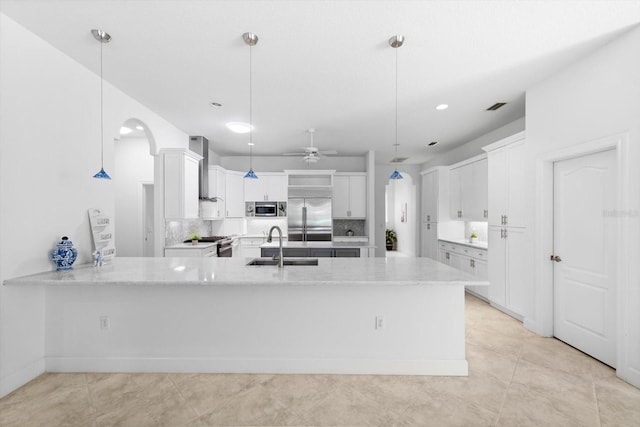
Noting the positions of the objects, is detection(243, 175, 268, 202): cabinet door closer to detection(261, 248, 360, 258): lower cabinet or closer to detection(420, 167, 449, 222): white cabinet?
detection(261, 248, 360, 258): lower cabinet

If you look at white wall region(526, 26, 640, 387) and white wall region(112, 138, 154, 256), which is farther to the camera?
white wall region(112, 138, 154, 256)

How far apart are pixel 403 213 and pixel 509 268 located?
655 cm

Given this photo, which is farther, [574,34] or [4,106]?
[574,34]

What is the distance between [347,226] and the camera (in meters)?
7.50

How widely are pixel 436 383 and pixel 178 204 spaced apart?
4206 millimetres

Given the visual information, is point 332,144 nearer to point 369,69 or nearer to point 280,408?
point 369,69

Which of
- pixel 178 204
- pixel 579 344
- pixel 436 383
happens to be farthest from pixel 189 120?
pixel 579 344

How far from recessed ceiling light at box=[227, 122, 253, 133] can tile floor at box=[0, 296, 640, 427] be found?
3.61m

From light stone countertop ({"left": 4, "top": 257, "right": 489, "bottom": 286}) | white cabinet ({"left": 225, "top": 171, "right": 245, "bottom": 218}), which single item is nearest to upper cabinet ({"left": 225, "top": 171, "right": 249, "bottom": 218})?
white cabinet ({"left": 225, "top": 171, "right": 245, "bottom": 218})

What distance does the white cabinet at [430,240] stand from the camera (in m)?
6.52

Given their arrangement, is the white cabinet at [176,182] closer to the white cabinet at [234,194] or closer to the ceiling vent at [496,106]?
the white cabinet at [234,194]

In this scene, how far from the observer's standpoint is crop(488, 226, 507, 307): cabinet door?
4234 millimetres

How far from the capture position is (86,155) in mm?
3068

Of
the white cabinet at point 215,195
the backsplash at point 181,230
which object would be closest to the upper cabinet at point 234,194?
the white cabinet at point 215,195
